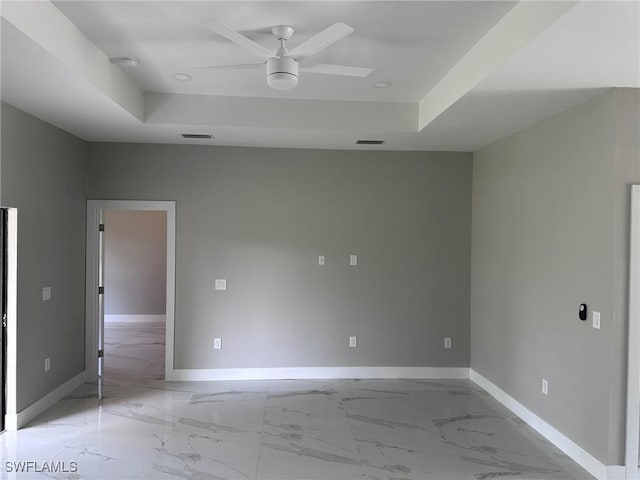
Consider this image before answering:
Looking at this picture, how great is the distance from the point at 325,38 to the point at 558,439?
10.8ft

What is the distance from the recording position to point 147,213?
8250 mm

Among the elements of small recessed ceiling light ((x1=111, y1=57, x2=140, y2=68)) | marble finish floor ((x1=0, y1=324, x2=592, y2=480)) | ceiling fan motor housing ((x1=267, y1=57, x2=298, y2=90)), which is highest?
small recessed ceiling light ((x1=111, y1=57, x2=140, y2=68))

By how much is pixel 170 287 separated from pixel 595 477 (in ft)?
13.3

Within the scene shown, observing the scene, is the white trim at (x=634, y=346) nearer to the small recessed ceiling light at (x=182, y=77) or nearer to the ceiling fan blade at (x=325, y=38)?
the ceiling fan blade at (x=325, y=38)

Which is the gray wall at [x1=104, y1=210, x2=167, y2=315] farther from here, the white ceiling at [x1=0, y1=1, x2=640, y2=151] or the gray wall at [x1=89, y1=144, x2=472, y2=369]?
the white ceiling at [x1=0, y1=1, x2=640, y2=151]

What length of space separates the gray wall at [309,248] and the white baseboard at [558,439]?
0.76 metres

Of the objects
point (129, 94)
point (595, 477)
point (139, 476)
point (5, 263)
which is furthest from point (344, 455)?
point (129, 94)

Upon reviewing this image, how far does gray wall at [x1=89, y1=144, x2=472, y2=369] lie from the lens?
4.88 m

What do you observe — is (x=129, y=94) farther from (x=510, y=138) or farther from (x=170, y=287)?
(x=510, y=138)

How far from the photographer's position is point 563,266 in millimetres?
3396

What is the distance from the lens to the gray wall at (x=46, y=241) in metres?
3.54

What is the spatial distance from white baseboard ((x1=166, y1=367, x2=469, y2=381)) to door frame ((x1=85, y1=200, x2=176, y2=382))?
27cm

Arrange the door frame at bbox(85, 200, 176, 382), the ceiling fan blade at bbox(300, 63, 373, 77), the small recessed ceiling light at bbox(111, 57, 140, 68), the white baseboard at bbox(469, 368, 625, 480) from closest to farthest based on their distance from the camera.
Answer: the ceiling fan blade at bbox(300, 63, 373, 77) < the white baseboard at bbox(469, 368, 625, 480) < the small recessed ceiling light at bbox(111, 57, 140, 68) < the door frame at bbox(85, 200, 176, 382)

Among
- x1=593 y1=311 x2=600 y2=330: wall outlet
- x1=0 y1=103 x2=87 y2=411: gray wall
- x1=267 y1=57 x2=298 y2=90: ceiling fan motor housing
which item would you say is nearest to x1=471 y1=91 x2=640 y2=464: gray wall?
x1=593 y1=311 x2=600 y2=330: wall outlet
